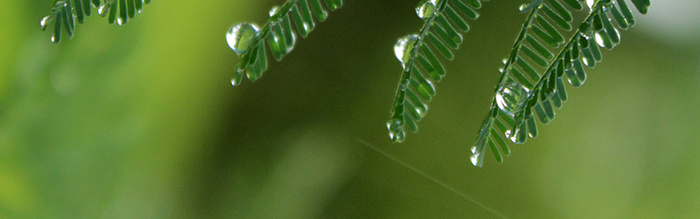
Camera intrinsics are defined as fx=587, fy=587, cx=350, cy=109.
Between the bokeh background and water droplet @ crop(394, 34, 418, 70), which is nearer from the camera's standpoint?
water droplet @ crop(394, 34, 418, 70)

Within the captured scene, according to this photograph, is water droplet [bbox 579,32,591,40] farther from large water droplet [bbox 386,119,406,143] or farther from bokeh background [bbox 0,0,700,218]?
bokeh background [bbox 0,0,700,218]

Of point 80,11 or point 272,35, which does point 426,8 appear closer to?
point 272,35

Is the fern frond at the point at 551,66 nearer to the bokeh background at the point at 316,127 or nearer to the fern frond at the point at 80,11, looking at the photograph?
the fern frond at the point at 80,11

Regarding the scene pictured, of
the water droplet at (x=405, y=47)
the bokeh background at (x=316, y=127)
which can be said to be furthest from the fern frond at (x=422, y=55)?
the bokeh background at (x=316, y=127)

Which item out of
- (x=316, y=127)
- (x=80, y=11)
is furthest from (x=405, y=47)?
(x=316, y=127)

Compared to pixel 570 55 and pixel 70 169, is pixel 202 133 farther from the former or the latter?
pixel 570 55

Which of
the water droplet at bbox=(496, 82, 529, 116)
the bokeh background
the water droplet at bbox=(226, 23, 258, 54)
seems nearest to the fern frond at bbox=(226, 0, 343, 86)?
the water droplet at bbox=(226, 23, 258, 54)

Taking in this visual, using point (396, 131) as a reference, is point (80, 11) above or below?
above
